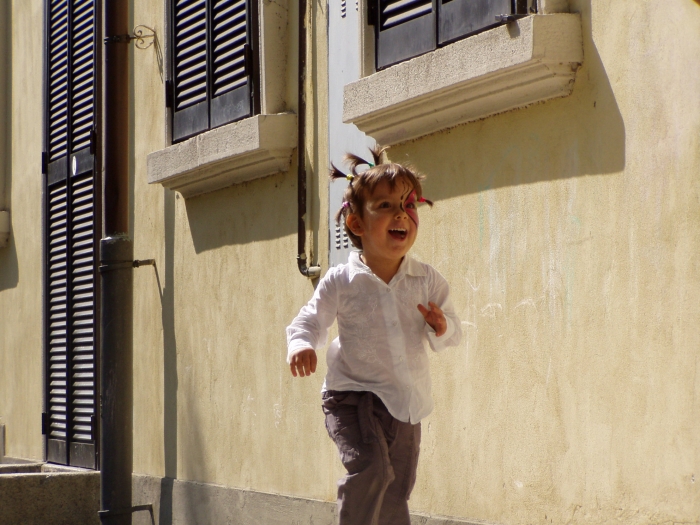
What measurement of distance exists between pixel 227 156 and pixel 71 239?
308 cm

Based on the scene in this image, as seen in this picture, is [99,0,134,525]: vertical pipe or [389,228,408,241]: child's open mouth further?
[99,0,134,525]: vertical pipe

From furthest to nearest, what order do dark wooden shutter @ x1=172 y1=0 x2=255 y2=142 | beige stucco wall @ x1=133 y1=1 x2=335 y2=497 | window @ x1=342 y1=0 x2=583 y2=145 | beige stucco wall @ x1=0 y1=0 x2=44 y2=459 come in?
beige stucco wall @ x1=0 y1=0 x2=44 y2=459 → dark wooden shutter @ x1=172 y1=0 x2=255 y2=142 → beige stucco wall @ x1=133 y1=1 x2=335 y2=497 → window @ x1=342 y1=0 x2=583 y2=145

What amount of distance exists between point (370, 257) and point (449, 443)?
124 centimetres

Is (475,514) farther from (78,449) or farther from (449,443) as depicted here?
(78,449)

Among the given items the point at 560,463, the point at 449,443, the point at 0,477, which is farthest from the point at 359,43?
the point at 0,477

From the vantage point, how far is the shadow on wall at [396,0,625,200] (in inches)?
166

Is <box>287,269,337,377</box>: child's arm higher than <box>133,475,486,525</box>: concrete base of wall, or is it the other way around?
A: <box>287,269,337,377</box>: child's arm

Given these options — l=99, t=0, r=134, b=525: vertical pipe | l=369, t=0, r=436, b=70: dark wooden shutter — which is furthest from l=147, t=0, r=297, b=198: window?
l=369, t=0, r=436, b=70: dark wooden shutter

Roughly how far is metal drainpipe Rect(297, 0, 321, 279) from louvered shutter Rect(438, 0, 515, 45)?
4.53 ft

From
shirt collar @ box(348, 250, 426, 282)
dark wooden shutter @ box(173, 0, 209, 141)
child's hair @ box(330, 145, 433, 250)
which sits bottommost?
shirt collar @ box(348, 250, 426, 282)

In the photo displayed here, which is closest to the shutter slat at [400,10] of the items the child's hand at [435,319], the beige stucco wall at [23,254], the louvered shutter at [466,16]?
the louvered shutter at [466,16]

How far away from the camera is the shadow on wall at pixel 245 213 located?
646 centimetres

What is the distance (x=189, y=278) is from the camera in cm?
745

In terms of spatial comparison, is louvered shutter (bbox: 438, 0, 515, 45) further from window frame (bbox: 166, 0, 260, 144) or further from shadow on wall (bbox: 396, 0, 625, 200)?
window frame (bbox: 166, 0, 260, 144)
